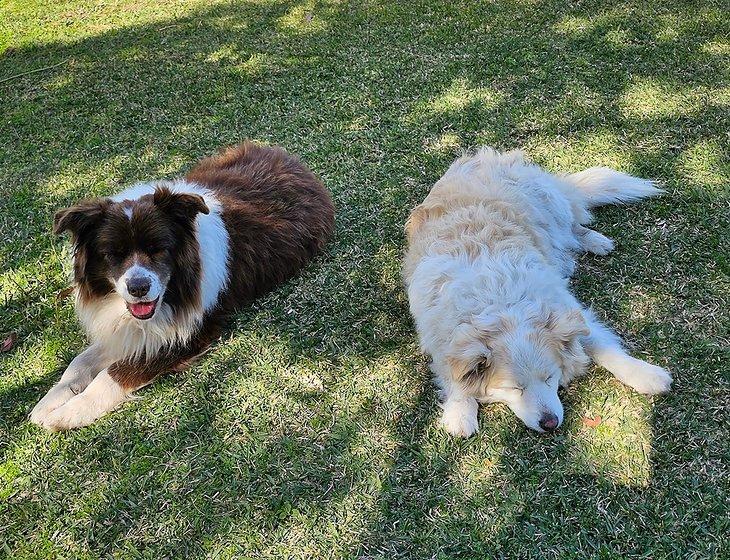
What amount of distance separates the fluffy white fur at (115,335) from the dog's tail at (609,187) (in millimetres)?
2547

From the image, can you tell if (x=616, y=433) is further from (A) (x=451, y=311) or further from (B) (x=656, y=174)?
(B) (x=656, y=174)

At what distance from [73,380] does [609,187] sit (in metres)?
3.75

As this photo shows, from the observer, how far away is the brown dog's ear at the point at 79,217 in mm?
2914

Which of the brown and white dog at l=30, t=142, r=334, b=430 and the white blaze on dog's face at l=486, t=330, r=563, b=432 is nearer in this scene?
the white blaze on dog's face at l=486, t=330, r=563, b=432

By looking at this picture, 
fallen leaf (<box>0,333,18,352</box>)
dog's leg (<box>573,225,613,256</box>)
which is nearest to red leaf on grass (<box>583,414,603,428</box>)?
dog's leg (<box>573,225,613,256</box>)

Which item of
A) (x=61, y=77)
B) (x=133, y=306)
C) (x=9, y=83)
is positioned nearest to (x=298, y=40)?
(x=61, y=77)

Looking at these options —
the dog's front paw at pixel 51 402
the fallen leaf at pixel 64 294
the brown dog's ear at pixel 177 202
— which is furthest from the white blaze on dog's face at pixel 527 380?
the fallen leaf at pixel 64 294

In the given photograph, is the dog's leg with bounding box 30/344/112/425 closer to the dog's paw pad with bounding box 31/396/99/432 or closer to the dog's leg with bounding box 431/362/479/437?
the dog's paw pad with bounding box 31/396/99/432

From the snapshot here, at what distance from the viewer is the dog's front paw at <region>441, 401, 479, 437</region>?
3016 millimetres

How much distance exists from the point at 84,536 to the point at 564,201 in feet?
11.3

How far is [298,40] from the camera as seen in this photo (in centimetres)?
701

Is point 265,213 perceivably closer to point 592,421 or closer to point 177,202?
point 177,202

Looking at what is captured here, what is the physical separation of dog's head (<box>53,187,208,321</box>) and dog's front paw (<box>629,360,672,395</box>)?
245 centimetres

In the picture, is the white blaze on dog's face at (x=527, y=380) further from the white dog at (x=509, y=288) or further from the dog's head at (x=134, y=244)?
the dog's head at (x=134, y=244)
